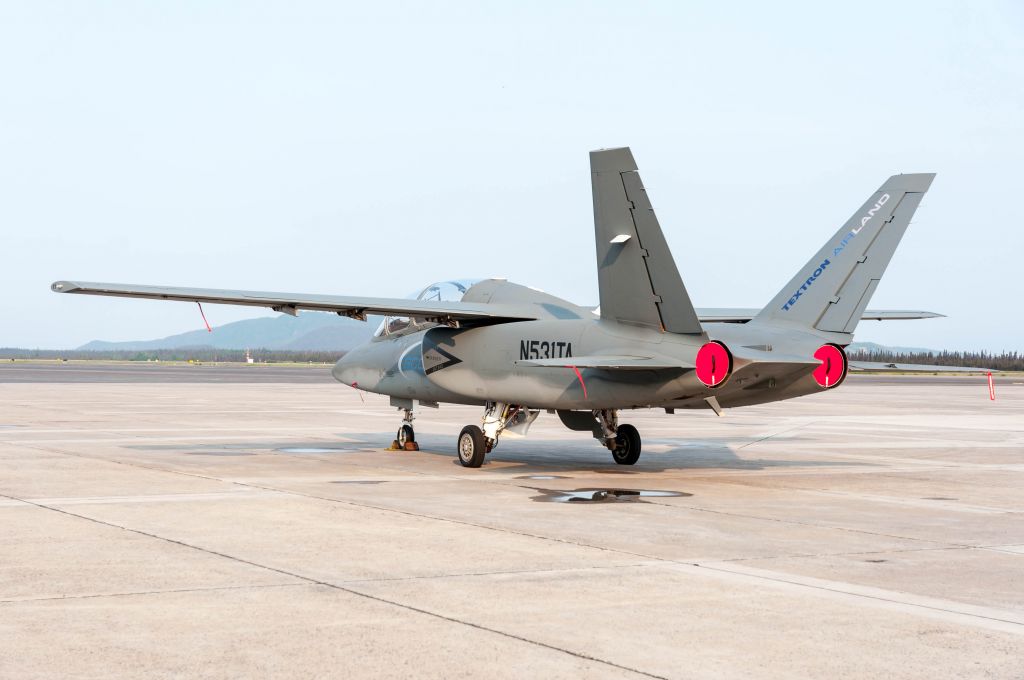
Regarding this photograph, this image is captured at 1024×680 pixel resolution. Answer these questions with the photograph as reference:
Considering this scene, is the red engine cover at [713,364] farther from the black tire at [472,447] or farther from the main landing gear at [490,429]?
the black tire at [472,447]

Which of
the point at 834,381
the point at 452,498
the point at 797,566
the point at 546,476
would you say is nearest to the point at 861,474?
the point at 834,381

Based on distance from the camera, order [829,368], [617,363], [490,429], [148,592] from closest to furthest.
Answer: [148,592], [617,363], [829,368], [490,429]

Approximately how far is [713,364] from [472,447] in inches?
176

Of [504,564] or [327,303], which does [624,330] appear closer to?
[327,303]

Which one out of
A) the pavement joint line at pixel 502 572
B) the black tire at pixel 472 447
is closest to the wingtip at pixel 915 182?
the black tire at pixel 472 447

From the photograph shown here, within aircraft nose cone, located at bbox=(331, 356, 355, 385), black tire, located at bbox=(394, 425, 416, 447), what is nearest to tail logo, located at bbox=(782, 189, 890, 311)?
black tire, located at bbox=(394, 425, 416, 447)

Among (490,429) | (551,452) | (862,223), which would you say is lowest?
(551,452)

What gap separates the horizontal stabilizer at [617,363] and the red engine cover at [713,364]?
0.52 feet

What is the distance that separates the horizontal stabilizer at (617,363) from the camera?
14602mm

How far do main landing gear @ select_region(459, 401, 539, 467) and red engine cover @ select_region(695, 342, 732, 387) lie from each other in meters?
3.57

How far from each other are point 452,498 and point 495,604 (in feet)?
19.5

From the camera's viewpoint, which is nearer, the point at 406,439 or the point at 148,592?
the point at 148,592

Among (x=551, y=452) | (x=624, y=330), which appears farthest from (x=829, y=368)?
(x=551, y=452)

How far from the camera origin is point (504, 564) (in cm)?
904
